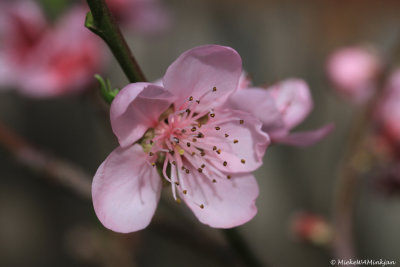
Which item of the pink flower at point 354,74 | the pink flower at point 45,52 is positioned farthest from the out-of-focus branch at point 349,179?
the pink flower at point 45,52

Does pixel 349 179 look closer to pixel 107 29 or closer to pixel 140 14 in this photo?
pixel 107 29

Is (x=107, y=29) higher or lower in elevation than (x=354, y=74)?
higher

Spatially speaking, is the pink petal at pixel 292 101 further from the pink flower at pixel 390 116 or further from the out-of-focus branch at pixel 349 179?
the pink flower at pixel 390 116

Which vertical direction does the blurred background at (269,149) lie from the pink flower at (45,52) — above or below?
below

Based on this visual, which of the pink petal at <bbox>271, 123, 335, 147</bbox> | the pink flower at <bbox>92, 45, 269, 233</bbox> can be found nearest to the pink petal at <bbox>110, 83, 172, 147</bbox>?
the pink flower at <bbox>92, 45, 269, 233</bbox>

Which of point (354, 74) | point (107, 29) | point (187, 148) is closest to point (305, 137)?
point (187, 148)

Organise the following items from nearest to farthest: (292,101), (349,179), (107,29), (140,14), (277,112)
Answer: (107,29), (277,112), (292,101), (349,179), (140,14)

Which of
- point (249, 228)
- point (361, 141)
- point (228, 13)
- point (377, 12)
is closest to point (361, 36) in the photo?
point (377, 12)
